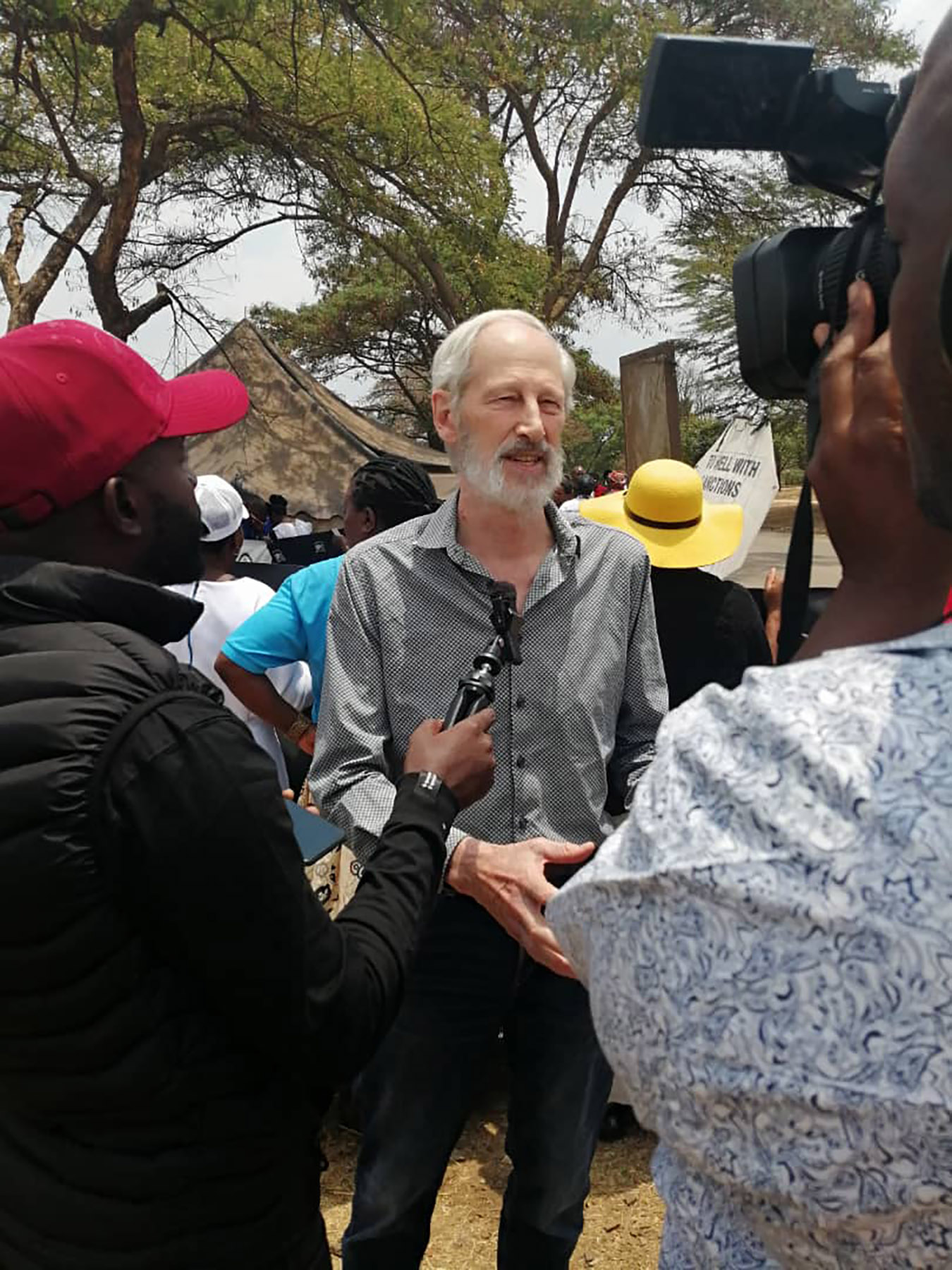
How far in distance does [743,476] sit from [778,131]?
11.1 feet

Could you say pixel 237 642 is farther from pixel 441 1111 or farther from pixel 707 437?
pixel 707 437

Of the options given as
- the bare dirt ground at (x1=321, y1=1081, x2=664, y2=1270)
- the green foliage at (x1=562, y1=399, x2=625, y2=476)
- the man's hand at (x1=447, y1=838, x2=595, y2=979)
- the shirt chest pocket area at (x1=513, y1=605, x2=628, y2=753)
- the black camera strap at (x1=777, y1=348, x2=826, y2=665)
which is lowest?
the green foliage at (x1=562, y1=399, x2=625, y2=476)

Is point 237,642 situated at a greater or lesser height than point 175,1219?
lesser

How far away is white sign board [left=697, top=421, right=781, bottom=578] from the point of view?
4.22 metres

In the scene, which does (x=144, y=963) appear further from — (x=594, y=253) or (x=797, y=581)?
(x=594, y=253)

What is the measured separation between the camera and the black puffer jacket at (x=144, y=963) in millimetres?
1114

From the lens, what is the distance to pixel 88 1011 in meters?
1.16

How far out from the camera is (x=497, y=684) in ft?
6.83

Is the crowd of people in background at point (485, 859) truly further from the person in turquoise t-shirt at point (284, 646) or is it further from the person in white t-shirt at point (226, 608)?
the person in white t-shirt at point (226, 608)

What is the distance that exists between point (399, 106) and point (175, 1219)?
13.5 meters

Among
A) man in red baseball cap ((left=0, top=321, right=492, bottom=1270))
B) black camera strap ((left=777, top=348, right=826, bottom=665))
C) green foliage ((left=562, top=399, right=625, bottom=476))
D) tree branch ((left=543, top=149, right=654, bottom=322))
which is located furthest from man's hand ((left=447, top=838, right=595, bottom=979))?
green foliage ((left=562, top=399, right=625, bottom=476))

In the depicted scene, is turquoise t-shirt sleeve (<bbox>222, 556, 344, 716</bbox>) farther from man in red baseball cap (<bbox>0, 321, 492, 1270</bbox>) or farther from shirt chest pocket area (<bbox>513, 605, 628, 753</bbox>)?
man in red baseball cap (<bbox>0, 321, 492, 1270</bbox>)

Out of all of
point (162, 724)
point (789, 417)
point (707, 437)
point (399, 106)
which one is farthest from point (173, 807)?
point (707, 437)

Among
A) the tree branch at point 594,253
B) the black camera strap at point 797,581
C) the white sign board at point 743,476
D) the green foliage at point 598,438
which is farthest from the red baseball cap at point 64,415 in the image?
the green foliage at point 598,438
